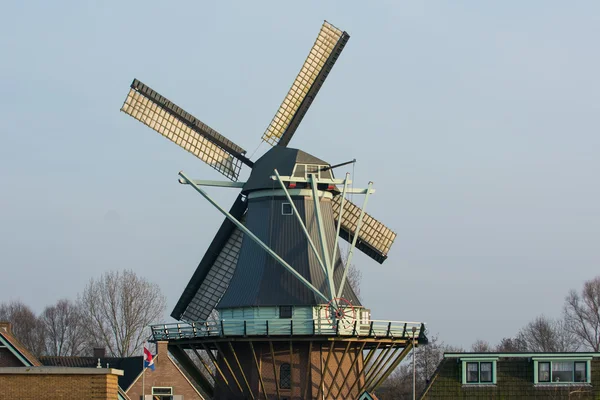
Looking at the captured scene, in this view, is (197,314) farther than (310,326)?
Yes

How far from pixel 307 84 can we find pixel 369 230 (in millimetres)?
6804

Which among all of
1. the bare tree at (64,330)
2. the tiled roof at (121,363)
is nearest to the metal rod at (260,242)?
the tiled roof at (121,363)

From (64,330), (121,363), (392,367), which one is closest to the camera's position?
(392,367)

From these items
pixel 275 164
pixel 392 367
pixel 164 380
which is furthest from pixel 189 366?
pixel 275 164

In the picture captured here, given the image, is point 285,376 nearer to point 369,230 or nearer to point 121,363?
point 369,230

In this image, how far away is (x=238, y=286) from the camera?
47250 millimetres

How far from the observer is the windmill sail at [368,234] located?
50.6 m

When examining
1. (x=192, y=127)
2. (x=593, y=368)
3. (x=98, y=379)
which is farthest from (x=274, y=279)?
(x=98, y=379)

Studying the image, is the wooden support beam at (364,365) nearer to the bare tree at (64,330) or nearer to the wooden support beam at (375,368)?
the wooden support beam at (375,368)

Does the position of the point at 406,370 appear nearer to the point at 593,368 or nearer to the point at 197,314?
the point at 197,314

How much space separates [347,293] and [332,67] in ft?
34.3

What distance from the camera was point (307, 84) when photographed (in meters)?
51.5

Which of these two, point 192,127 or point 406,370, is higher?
point 192,127

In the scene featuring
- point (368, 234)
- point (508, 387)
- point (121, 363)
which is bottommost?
point (508, 387)
